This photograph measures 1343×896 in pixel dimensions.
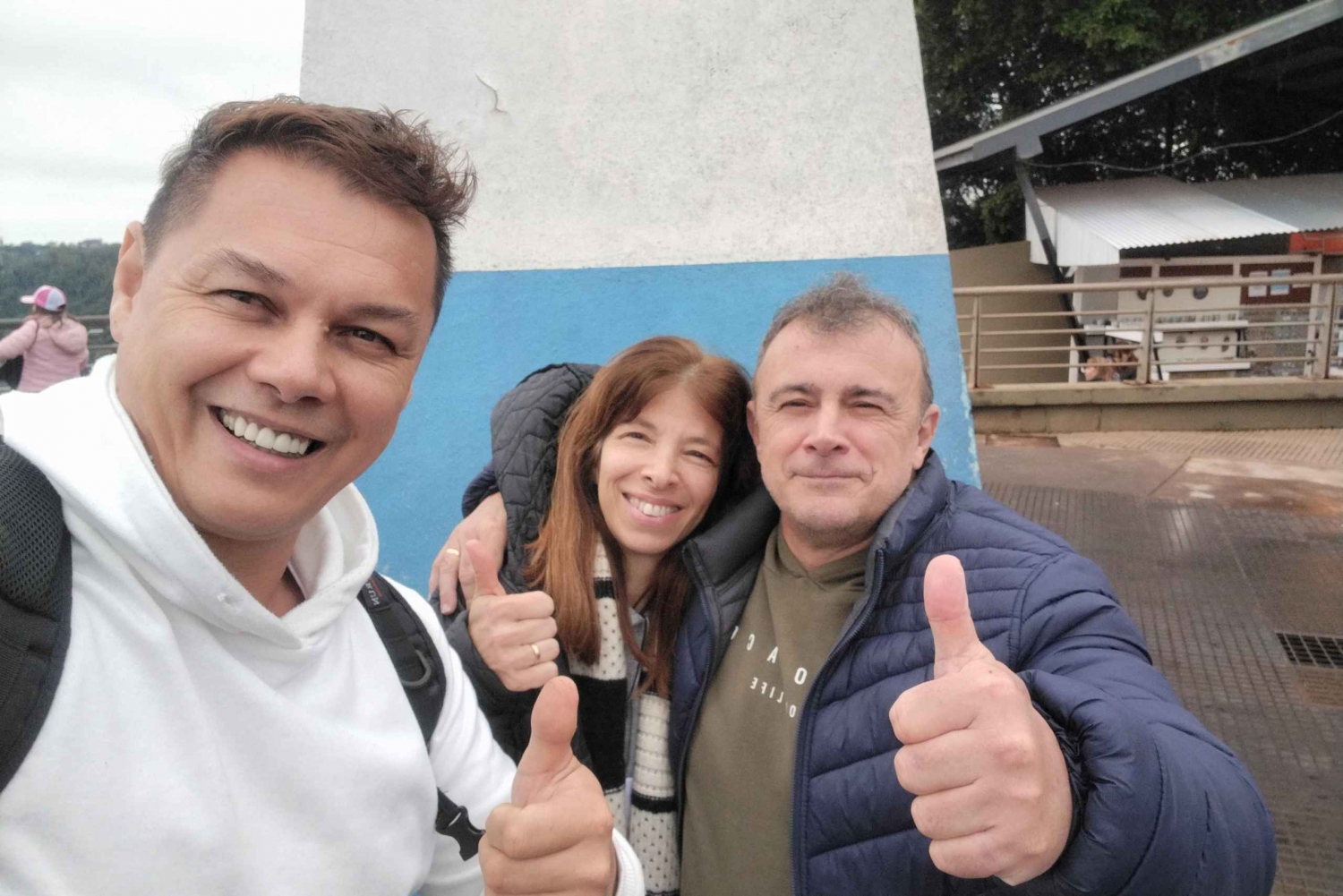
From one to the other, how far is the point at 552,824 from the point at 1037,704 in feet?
2.29

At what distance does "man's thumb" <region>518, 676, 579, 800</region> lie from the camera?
1.17 m

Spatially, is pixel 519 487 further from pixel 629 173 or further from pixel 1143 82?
pixel 1143 82

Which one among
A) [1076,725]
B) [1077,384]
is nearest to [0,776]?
[1076,725]

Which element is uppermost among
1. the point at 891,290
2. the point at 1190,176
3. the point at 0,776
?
the point at 1190,176

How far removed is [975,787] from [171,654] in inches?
38.0

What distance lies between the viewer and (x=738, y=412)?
2129 millimetres

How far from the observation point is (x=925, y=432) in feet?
6.37

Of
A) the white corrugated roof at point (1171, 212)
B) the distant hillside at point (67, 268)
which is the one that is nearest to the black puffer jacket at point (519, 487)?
the distant hillside at point (67, 268)

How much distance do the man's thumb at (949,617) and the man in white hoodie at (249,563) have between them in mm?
505

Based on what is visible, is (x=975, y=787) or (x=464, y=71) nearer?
(x=975, y=787)

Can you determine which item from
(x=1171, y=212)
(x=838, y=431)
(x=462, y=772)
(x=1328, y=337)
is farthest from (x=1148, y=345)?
(x=462, y=772)

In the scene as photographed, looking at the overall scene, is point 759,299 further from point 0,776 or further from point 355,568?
point 0,776

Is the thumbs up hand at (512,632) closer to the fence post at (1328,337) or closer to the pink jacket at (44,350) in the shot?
the pink jacket at (44,350)

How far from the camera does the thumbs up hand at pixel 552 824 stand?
43.8 inches
